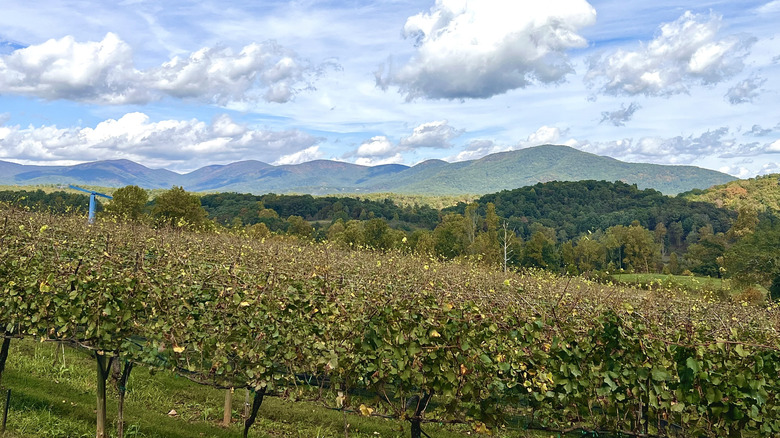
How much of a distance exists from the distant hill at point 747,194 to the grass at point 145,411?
147015 millimetres

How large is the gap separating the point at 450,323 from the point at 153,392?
22.0 ft

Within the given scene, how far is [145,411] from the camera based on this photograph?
27.1ft

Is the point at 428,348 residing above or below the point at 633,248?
above

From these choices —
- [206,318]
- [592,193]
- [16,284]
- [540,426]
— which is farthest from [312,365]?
[592,193]

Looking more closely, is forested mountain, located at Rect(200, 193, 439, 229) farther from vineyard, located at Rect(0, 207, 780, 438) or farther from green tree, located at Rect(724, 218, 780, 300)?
vineyard, located at Rect(0, 207, 780, 438)

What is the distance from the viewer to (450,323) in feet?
17.1

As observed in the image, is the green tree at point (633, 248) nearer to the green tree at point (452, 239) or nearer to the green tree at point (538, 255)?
the green tree at point (538, 255)

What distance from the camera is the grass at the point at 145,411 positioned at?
732 cm

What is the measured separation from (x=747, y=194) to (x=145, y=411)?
6641 inches

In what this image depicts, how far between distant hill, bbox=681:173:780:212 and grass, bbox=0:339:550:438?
14701 cm

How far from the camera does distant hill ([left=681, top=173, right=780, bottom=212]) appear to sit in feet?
432

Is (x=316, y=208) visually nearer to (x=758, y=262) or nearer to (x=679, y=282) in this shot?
(x=679, y=282)

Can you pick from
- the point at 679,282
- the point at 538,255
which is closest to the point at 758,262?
the point at 679,282

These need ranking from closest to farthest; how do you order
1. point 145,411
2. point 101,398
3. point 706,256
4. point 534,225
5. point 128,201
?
1. point 101,398
2. point 145,411
3. point 128,201
4. point 706,256
5. point 534,225
